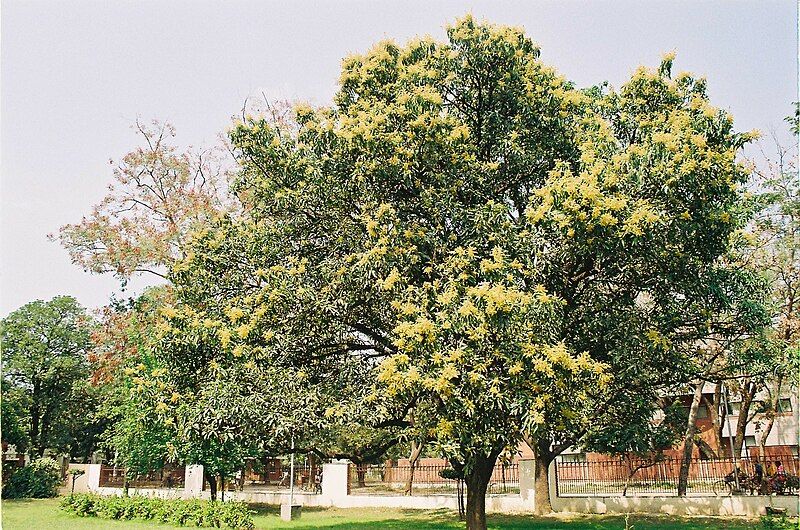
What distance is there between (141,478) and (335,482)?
12.3 m

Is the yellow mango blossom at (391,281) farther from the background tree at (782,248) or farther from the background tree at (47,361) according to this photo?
the background tree at (47,361)

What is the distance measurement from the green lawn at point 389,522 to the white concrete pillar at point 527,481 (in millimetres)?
1180

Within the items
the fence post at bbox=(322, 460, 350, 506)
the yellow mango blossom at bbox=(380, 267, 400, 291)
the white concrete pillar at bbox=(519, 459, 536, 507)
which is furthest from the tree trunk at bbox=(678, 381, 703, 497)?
the yellow mango blossom at bbox=(380, 267, 400, 291)

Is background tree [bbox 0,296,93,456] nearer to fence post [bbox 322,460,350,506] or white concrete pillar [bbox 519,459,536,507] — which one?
fence post [bbox 322,460,350,506]

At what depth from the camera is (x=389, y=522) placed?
18297 mm

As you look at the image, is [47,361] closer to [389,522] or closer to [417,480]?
[417,480]

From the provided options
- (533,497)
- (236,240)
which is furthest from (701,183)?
(533,497)

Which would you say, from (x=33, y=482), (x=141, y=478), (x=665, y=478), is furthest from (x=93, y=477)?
(x=665, y=478)

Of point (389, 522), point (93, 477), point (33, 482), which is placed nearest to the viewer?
point (389, 522)

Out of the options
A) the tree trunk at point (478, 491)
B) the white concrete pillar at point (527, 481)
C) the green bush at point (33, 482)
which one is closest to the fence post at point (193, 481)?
the green bush at point (33, 482)

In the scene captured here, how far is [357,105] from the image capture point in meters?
12.0

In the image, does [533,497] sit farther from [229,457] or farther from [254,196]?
[254,196]

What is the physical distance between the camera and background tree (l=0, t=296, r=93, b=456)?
3416cm

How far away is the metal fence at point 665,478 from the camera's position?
19656 millimetres
